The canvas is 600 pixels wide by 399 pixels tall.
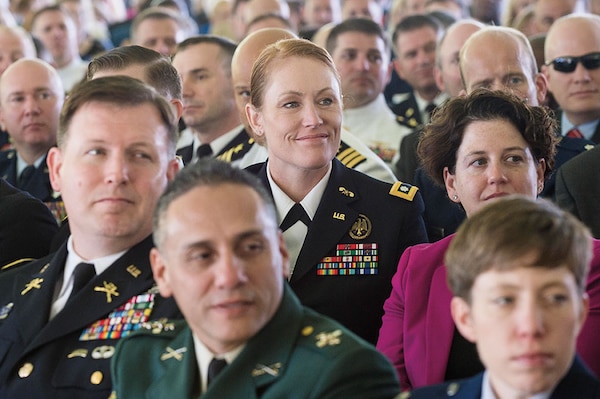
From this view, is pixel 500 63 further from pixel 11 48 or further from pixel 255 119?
pixel 11 48

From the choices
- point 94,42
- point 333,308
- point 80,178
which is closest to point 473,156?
point 333,308

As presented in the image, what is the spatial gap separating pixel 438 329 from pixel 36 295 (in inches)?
41.2

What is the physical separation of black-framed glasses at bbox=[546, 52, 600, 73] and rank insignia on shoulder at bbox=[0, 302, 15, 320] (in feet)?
8.84

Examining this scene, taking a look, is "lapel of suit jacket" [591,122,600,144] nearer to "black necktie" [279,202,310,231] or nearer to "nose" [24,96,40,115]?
"black necktie" [279,202,310,231]

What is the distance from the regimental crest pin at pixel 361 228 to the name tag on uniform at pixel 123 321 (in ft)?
2.48

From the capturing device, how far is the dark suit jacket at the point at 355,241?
10.5ft

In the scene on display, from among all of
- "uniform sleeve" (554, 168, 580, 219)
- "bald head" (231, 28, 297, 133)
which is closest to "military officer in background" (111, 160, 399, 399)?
"uniform sleeve" (554, 168, 580, 219)

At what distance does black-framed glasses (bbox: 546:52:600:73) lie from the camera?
15.5 ft

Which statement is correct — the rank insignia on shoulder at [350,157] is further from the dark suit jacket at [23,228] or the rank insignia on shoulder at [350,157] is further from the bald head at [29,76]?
the bald head at [29,76]

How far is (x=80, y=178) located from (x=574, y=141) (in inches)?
84.6

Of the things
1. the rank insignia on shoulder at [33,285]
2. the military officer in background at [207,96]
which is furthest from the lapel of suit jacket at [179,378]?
the military officer in background at [207,96]

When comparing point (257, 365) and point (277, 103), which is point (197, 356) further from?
point (277, 103)

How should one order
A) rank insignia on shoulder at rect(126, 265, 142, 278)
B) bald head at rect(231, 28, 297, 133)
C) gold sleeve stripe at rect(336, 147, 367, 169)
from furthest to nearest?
bald head at rect(231, 28, 297, 133)
gold sleeve stripe at rect(336, 147, 367, 169)
rank insignia on shoulder at rect(126, 265, 142, 278)

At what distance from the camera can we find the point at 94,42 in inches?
348
